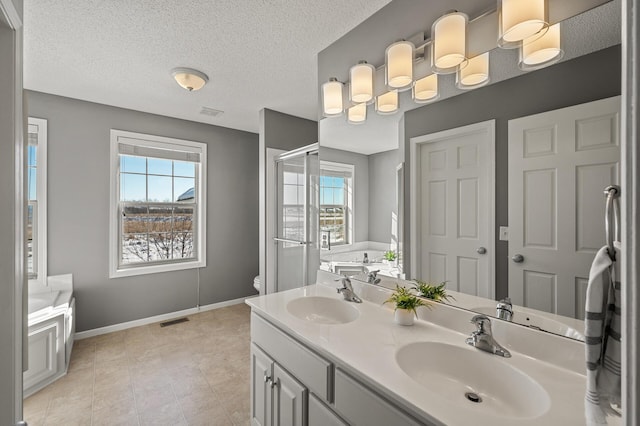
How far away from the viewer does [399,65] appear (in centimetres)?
157

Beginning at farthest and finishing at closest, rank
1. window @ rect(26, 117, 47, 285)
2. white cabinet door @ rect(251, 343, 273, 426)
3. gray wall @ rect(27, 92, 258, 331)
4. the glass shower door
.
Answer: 1. the glass shower door
2. gray wall @ rect(27, 92, 258, 331)
3. window @ rect(26, 117, 47, 285)
4. white cabinet door @ rect(251, 343, 273, 426)

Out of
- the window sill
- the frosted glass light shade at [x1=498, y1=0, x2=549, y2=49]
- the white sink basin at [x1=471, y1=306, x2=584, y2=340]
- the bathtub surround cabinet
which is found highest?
the frosted glass light shade at [x1=498, y1=0, x2=549, y2=49]

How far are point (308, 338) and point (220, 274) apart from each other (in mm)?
3113

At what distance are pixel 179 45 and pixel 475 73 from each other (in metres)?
1.93

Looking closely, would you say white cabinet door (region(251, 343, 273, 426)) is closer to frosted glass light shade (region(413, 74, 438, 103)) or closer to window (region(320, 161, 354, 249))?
window (region(320, 161, 354, 249))

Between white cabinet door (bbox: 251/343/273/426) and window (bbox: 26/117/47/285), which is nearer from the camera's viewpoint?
white cabinet door (bbox: 251/343/273/426)

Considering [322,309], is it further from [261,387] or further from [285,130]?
[285,130]

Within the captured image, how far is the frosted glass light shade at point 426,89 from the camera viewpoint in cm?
146

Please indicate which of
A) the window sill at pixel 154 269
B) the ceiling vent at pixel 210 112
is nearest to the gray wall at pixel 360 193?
the ceiling vent at pixel 210 112

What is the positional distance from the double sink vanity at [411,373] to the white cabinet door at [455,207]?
0.18m

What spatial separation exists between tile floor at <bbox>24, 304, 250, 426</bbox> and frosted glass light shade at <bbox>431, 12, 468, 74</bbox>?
7.71ft

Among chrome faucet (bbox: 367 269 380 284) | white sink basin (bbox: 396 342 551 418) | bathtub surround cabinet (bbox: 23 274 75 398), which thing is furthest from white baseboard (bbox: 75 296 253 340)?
white sink basin (bbox: 396 342 551 418)

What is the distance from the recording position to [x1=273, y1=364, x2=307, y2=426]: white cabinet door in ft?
4.15

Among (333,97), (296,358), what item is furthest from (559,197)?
(333,97)
